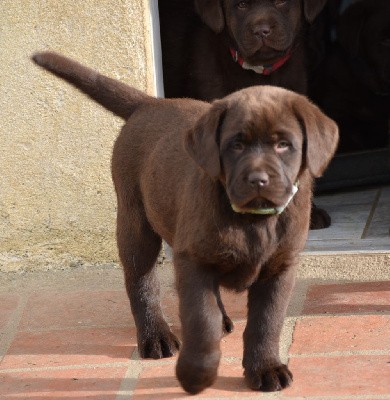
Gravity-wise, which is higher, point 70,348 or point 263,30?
point 263,30

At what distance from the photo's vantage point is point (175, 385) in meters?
3.36

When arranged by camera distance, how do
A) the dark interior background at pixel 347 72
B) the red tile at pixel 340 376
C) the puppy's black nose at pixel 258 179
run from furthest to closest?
the dark interior background at pixel 347 72 → the red tile at pixel 340 376 → the puppy's black nose at pixel 258 179

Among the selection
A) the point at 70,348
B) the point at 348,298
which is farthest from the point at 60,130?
the point at 348,298

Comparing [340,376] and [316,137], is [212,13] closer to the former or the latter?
[316,137]

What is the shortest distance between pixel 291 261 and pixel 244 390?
0.44 meters

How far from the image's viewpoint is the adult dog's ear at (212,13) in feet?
16.7

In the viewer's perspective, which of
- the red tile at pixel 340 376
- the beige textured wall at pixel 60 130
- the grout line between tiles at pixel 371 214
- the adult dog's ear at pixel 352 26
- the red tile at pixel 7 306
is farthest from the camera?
the adult dog's ear at pixel 352 26

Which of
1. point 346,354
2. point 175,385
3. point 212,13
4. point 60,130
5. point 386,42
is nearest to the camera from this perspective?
point 175,385

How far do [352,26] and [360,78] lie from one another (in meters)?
0.36

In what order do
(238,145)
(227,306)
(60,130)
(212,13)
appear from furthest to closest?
(212,13) < (60,130) < (227,306) < (238,145)

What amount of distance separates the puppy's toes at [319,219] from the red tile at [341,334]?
1208 millimetres

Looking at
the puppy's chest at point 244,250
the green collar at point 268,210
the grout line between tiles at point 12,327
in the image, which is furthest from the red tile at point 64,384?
the green collar at point 268,210

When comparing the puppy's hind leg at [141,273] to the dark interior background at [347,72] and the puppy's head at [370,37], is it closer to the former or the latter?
the dark interior background at [347,72]

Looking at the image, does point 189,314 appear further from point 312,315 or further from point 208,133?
point 312,315
